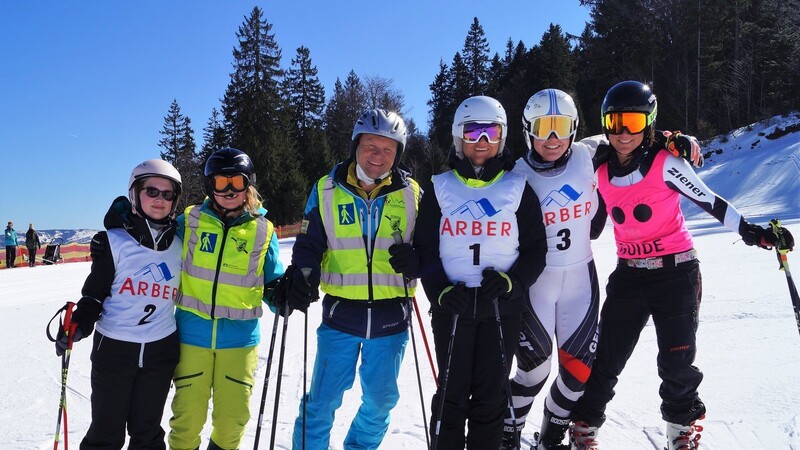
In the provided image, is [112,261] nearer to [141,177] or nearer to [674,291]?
[141,177]

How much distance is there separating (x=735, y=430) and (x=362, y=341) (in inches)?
105

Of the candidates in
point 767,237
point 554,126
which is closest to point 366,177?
point 554,126

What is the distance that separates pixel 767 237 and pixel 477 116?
6.36 feet

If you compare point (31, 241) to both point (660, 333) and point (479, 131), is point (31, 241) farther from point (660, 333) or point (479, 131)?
point (660, 333)

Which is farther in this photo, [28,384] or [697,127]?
[697,127]

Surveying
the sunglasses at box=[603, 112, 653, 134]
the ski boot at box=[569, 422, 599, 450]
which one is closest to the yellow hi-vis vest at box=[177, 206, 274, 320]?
the ski boot at box=[569, 422, 599, 450]

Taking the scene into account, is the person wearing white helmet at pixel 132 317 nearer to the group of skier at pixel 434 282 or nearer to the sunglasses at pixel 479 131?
the group of skier at pixel 434 282

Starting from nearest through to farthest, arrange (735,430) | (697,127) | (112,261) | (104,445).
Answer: (104,445)
(112,261)
(735,430)
(697,127)

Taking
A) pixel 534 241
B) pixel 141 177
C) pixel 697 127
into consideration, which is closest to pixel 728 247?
pixel 534 241

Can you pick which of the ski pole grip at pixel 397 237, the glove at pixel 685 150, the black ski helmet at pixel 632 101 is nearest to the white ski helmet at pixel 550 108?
the black ski helmet at pixel 632 101

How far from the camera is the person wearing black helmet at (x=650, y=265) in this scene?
3098 millimetres

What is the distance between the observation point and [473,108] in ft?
10.1

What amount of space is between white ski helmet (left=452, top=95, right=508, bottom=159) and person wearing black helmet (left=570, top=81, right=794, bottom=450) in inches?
31.5

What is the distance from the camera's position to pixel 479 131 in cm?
304
